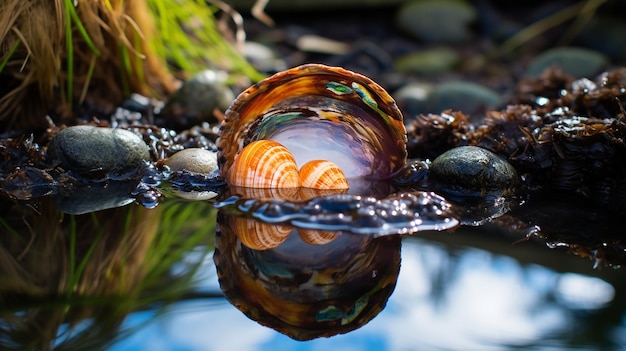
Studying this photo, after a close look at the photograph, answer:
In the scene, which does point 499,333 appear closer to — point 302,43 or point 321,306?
point 321,306

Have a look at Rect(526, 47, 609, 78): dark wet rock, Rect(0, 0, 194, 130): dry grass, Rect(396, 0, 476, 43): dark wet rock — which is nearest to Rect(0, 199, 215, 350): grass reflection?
Rect(0, 0, 194, 130): dry grass

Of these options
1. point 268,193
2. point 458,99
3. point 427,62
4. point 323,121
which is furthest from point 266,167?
point 427,62

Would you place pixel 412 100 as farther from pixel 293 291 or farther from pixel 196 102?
pixel 293 291

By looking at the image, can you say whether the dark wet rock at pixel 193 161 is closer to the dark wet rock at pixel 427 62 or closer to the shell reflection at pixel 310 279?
the shell reflection at pixel 310 279

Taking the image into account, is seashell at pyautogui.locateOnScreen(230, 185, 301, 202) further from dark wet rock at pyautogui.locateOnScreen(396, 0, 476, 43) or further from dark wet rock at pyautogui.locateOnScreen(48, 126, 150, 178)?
dark wet rock at pyautogui.locateOnScreen(396, 0, 476, 43)

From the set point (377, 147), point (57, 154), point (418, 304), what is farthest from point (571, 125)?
point (57, 154)

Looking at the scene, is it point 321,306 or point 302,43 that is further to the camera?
point 302,43
